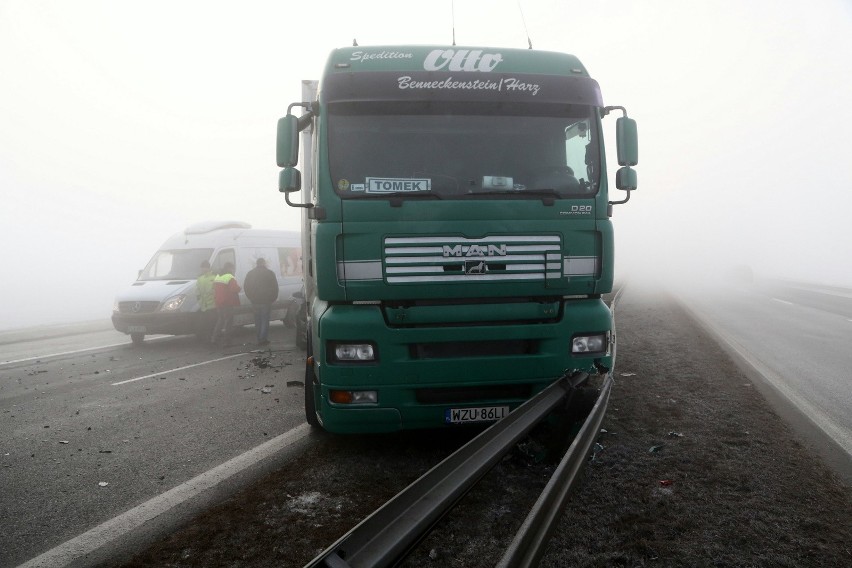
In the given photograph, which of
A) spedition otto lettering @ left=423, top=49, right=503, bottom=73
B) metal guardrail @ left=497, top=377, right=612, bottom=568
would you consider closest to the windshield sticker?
spedition otto lettering @ left=423, top=49, right=503, bottom=73

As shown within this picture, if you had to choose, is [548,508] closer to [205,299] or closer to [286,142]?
[286,142]

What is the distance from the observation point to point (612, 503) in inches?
146

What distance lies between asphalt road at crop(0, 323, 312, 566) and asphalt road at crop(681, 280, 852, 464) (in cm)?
520

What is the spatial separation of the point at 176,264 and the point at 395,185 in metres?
10.6

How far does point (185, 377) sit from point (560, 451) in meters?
6.31

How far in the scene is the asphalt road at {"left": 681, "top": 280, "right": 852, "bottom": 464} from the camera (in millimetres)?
6286

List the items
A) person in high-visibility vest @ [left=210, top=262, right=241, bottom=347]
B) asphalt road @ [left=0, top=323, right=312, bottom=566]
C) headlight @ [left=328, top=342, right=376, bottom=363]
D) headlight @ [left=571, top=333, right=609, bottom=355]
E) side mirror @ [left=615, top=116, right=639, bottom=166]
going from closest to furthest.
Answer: asphalt road @ [left=0, top=323, right=312, bottom=566] → headlight @ [left=328, top=342, right=376, bottom=363] → headlight @ [left=571, top=333, right=609, bottom=355] → side mirror @ [left=615, top=116, right=639, bottom=166] → person in high-visibility vest @ [left=210, top=262, right=241, bottom=347]

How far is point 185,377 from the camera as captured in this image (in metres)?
9.00

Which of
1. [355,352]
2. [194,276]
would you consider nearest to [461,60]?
[355,352]

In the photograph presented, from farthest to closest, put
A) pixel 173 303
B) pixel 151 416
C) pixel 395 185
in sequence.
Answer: pixel 173 303 < pixel 151 416 < pixel 395 185

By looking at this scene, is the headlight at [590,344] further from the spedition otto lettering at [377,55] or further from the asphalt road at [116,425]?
the spedition otto lettering at [377,55]

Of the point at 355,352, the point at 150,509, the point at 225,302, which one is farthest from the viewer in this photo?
the point at 225,302

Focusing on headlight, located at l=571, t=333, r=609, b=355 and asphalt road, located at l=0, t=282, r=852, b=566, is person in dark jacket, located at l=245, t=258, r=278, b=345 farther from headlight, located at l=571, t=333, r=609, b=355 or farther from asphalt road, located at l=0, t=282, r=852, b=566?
headlight, located at l=571, t=333, r=609, b=355

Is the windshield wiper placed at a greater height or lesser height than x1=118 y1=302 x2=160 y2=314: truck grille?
greater
